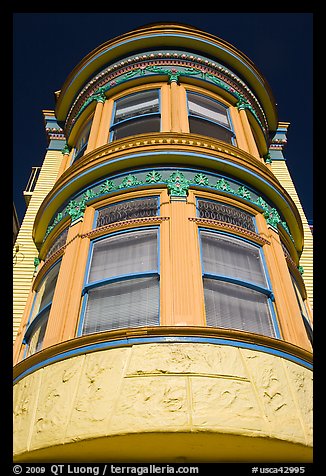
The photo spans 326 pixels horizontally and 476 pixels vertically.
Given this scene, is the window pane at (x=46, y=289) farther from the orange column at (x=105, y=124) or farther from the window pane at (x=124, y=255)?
the orange column at (x=105, y=124)

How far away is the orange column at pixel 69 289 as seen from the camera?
6555mm

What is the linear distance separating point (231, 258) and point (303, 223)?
314 inches

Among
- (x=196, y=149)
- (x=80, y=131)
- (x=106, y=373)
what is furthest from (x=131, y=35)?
(x=106, y=373)

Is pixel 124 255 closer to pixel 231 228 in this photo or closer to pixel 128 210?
pixel 128 210

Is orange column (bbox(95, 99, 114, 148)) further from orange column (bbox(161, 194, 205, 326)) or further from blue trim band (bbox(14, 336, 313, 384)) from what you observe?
blue trim band (bbox(14, 336, 313, 384))

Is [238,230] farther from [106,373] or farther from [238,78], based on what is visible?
[238,78]

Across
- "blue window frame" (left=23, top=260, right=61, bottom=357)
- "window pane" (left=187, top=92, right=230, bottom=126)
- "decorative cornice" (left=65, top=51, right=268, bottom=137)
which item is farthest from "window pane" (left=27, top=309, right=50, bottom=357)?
"decorative cornice" (left=65, top=51, right=268, bottom=137)

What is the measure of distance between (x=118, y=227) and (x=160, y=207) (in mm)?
770

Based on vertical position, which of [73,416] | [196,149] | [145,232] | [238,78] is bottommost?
[73,416]

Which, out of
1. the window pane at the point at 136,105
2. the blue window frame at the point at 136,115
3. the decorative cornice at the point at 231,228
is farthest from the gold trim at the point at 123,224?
the window pane at the point at 136,105

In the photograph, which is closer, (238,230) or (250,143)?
(238,230)

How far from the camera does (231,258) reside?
7.28 meters
